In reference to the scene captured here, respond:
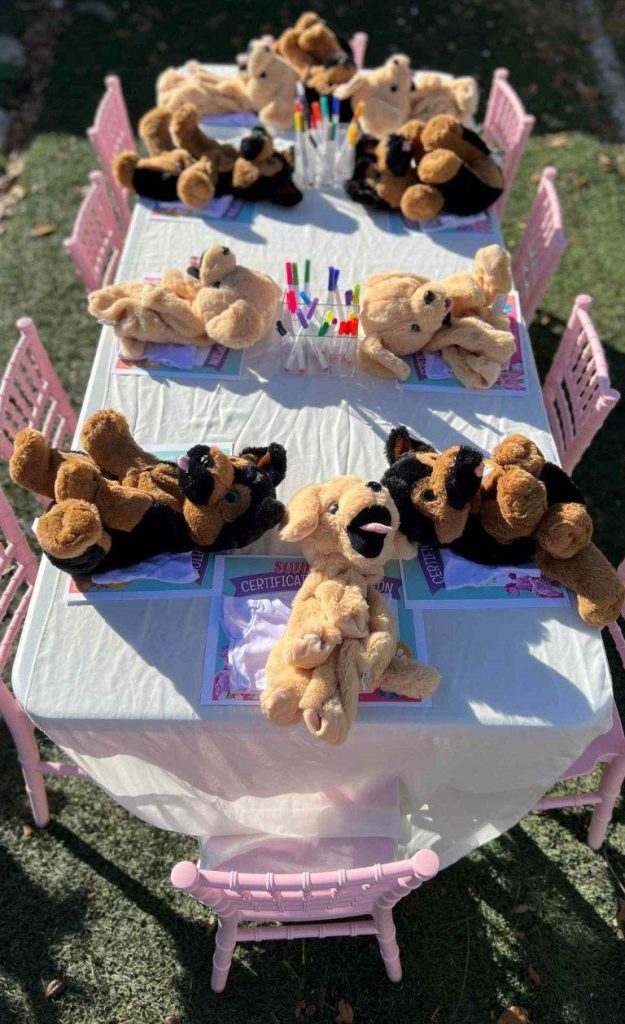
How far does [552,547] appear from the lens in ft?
5.42

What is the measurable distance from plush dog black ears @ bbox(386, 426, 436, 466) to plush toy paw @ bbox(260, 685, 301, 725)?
72 centimetres

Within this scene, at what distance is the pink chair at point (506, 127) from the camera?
291 cm

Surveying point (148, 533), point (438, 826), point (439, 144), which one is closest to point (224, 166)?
point (439, 144)

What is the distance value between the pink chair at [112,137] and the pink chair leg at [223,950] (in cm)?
265

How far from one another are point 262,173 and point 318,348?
0.88 metres

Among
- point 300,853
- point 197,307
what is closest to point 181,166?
point 197,307

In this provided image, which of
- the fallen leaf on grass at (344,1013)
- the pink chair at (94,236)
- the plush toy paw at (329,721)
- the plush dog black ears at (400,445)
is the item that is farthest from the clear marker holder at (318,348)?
the fallen leaf on grass at (344,1013)

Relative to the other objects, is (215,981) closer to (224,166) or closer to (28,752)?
(28,752)

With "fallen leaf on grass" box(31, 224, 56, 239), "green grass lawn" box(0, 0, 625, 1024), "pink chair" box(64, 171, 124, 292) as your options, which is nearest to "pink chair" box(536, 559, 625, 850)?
"green grass lawn" box(0, 0, 625, 1024)

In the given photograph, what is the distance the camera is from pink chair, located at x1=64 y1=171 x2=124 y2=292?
2.46 meters

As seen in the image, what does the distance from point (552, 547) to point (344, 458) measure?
62 cm

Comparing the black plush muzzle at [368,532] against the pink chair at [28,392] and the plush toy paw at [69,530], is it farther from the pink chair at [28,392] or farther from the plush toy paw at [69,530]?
the pink chair at [28,392]

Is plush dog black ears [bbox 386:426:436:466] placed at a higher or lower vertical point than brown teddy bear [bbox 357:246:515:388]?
lower

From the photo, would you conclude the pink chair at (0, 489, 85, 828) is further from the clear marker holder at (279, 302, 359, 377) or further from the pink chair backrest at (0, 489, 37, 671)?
the clear marker holder at (279, 302, 359, 377)
